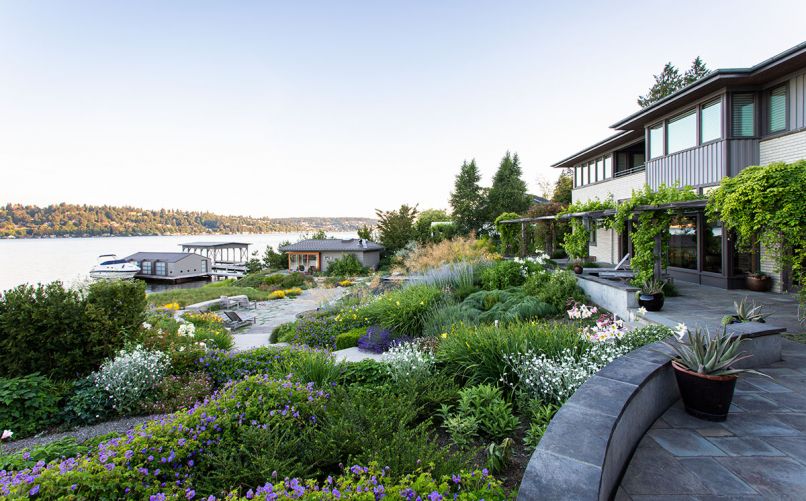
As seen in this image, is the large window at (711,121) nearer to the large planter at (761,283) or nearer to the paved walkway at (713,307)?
the large planter at (761,283)

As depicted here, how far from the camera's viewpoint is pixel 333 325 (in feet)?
25.4

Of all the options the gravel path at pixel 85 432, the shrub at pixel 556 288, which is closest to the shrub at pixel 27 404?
the gravel path at pixel 85 432

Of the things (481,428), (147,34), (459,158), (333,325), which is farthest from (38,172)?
(481,428)

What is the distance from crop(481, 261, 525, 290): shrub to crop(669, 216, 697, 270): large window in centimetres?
411

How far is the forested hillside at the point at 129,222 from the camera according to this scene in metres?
39.9

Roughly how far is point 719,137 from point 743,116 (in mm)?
535

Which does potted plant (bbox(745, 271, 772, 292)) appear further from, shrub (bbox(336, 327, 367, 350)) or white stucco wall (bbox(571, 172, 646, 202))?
shrub (bbox(336, 327, 367, 350))

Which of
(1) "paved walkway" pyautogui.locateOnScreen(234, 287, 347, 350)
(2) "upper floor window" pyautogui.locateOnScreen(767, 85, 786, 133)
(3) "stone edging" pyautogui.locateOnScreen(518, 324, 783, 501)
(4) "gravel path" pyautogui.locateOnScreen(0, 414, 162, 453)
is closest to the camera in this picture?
(3) "stone edging" pyautogui.locateOnScreen(518, 324, 783, 501)

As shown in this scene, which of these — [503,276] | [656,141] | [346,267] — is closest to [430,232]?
[346,267]

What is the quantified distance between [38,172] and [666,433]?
43.0m

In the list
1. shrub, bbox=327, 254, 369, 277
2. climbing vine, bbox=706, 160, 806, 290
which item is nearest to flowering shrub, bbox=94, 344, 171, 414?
climbing vine, bbox=706, 160, 806, 290

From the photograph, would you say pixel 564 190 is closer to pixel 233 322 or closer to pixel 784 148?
pixel 784 148

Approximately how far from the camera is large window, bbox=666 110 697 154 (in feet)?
30.6

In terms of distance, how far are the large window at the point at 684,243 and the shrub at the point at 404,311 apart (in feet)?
22.1
